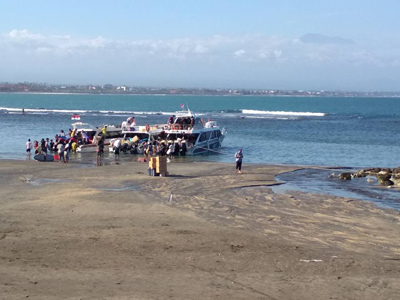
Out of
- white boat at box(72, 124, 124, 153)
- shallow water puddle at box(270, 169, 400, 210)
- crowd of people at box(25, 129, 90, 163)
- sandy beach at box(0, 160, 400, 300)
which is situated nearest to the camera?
sandy beach at box(0, 160, 400, 300)

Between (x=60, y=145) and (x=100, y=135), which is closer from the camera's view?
(x=60, y=145)

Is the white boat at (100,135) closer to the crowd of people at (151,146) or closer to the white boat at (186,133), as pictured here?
the white boat at (186,133)

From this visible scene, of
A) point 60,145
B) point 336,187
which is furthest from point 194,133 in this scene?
point 336,187

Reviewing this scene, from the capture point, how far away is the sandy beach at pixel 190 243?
11477 mm

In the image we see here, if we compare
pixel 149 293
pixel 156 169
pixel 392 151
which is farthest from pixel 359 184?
pixel 392 151

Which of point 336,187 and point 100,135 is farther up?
point 336,187

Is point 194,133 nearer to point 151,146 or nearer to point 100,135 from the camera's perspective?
point 151,146

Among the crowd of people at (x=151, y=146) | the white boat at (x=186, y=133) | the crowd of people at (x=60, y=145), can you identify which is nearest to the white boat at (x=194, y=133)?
the white boat at (x=186, y=133)

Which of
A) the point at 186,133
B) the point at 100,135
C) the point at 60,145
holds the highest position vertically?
the point at 186,133

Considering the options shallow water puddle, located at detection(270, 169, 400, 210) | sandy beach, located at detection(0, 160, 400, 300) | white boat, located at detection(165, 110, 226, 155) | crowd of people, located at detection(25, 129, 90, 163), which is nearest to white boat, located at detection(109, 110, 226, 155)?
white boat, located at detection(165, 110, 226, 155)

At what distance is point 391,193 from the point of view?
24500 millimetres

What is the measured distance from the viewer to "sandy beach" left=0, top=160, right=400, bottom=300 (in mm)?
11477

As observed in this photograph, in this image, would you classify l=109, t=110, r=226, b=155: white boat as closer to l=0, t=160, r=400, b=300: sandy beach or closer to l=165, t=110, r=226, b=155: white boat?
l=165, t=110, r=226, b=155: white boat

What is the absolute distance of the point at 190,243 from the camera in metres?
14.7
